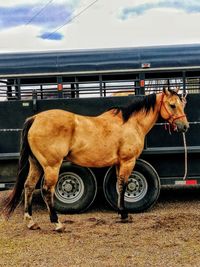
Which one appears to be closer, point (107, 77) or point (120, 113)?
point (120, 113)

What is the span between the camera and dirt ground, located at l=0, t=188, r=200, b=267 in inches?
191

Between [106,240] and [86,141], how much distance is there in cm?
165

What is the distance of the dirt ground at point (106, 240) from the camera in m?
4.86

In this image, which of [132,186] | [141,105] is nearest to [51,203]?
[132,186]

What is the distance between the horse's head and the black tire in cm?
94

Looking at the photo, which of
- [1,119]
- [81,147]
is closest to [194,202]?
[81,147]

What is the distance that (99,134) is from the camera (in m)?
6.77

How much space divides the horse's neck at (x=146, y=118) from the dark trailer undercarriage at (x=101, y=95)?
1.40ft

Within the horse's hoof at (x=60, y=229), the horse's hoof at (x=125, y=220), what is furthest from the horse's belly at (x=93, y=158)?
the horse's hoof at (x=60, y=229)

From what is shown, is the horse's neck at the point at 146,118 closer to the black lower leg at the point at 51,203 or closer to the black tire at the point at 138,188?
the black tire at the point at 138,188

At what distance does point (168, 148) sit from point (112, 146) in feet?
3.85

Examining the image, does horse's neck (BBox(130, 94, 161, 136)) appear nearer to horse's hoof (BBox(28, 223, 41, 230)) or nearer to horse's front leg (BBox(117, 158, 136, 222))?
horse's front leg (BBox(117, 158, 136, 222))

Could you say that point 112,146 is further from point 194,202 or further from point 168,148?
point 194,202

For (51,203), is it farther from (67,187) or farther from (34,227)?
(67,187)
